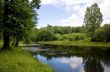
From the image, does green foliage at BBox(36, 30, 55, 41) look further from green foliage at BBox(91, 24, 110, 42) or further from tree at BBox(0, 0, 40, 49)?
Answer: tree at BBox(0, 0, 40, 49)

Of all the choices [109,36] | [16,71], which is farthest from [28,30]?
[109,36]

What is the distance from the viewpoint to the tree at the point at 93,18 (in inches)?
3824

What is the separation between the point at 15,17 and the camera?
29.5 meters

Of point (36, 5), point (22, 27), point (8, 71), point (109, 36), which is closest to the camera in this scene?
point (8, 71)

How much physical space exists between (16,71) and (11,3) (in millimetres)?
16015

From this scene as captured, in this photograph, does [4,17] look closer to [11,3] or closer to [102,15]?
[11,3]

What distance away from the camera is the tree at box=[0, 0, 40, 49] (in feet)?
96.6

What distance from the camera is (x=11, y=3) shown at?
30.3 metres

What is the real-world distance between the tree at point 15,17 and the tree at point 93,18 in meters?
70.2

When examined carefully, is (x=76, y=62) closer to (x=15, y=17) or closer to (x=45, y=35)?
(x=15, y=17)

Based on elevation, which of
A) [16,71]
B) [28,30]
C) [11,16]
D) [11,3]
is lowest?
[16,71]

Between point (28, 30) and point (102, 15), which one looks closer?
point (28, 30)

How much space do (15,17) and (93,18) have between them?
237ft

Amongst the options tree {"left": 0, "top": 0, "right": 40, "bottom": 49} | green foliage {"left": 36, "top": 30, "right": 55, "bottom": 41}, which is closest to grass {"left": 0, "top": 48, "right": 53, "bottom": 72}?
tree {"left": 0, "top": 0, "right": 40, "bottom": 49}
